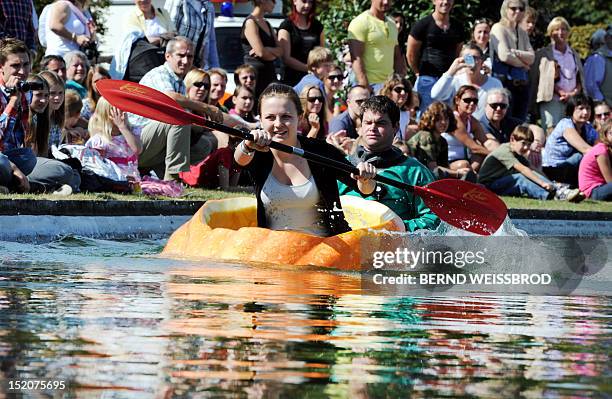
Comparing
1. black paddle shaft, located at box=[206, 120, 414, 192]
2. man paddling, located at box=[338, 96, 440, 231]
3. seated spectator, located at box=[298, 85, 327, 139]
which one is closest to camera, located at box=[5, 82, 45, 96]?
man paddling, located at box=[338, 96, 440, 231]

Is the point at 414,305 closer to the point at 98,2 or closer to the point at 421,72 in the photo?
the point at 421,72

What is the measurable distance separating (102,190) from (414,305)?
6527 millimetres

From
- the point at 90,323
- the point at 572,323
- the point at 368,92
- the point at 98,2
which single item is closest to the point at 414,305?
the point at 572,323

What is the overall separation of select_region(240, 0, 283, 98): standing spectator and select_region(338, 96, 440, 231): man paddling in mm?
5018

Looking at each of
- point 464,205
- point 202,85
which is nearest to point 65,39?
point 202,85

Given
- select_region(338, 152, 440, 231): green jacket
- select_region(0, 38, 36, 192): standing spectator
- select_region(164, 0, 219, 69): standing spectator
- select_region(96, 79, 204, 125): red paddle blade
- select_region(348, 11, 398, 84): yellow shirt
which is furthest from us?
select_region(348, 11, 398, 84): yellow shirt

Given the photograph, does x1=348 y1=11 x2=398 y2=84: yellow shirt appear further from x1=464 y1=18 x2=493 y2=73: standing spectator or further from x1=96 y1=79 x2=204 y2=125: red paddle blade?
x1=96 y1=79 x2=204 y2=125: red paddle blade

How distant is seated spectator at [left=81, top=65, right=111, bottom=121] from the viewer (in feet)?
45.0

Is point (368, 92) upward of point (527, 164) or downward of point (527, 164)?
upward

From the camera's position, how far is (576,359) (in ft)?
15.9

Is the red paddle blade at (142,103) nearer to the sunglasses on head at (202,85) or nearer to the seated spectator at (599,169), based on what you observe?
the sunglasses on head at (202,85)

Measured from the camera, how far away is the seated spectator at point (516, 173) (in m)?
16.0

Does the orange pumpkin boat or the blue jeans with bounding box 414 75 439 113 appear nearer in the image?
the orange pumpkin boat

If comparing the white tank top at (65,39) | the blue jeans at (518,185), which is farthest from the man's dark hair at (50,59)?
the blue jeans at (518,185)
